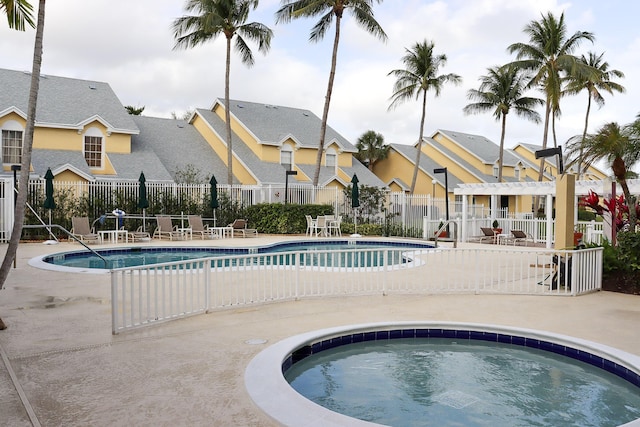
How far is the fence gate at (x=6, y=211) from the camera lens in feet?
57.1

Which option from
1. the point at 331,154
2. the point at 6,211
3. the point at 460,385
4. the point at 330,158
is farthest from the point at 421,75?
the point at 460,385

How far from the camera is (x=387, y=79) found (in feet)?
112

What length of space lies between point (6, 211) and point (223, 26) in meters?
13.3

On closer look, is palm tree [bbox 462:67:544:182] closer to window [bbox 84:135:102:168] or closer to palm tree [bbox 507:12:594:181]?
palm tree [bbox 507:12:594:181]

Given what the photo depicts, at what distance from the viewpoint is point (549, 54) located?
30.0 meters

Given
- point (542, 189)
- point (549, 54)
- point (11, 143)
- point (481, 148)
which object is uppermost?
point (549, 54)

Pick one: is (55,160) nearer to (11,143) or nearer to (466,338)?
(11,143)

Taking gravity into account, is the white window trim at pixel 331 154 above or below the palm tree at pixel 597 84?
below

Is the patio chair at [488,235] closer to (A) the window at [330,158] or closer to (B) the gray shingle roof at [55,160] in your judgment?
(A) the window at [330,158]

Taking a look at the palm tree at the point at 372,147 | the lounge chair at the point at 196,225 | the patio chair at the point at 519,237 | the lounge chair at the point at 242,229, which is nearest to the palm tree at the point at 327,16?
the lounge chair at the point at 242,229


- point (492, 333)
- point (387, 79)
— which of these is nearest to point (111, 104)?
point (387, 79)

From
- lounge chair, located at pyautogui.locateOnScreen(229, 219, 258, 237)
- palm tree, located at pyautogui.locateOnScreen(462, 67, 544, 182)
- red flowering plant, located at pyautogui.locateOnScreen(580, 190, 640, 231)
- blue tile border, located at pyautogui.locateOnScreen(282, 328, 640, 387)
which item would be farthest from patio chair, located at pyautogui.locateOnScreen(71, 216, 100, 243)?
palm tree, located at pyautogui.locateOnScreen(462, 67, 544, 182)

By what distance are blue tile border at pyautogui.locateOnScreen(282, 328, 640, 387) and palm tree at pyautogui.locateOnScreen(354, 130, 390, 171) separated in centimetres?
3331

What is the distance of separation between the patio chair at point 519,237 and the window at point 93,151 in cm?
1860
